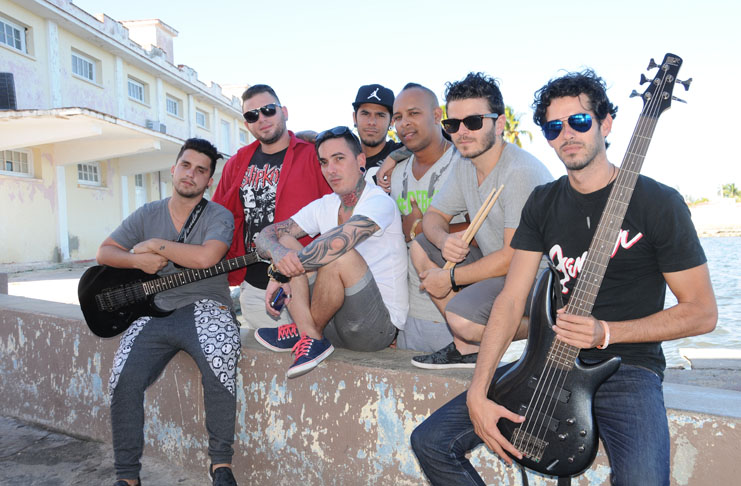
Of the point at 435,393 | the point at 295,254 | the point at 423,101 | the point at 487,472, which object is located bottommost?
the point at 487,472

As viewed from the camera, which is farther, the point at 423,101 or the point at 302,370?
the point at 423,101

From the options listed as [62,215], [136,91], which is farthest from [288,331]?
[136,91]

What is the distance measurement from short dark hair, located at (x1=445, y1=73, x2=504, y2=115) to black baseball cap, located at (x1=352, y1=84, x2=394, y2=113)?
4.48 feet

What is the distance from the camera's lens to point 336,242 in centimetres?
288

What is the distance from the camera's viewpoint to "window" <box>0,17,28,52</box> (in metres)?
13.4

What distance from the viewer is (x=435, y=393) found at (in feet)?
8.03

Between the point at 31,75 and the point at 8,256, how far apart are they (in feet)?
16.3

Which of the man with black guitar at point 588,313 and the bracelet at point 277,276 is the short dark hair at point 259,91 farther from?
the man with black guitar at point 588,313

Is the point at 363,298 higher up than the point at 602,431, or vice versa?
the point at 363,298

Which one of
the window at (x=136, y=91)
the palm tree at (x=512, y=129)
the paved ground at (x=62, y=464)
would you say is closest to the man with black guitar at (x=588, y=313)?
the paved ground at (x=62, y=464)

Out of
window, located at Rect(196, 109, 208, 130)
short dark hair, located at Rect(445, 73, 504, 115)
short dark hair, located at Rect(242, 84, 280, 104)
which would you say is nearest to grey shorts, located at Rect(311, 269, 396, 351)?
short dark hair, located at Rect(445, 73, 504, 115)

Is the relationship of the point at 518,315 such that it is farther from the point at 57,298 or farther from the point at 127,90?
the point at 127,90

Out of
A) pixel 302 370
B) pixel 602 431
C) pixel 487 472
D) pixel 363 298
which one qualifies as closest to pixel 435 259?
pixel 363 298

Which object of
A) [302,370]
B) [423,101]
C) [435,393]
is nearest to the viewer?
[435,393]
